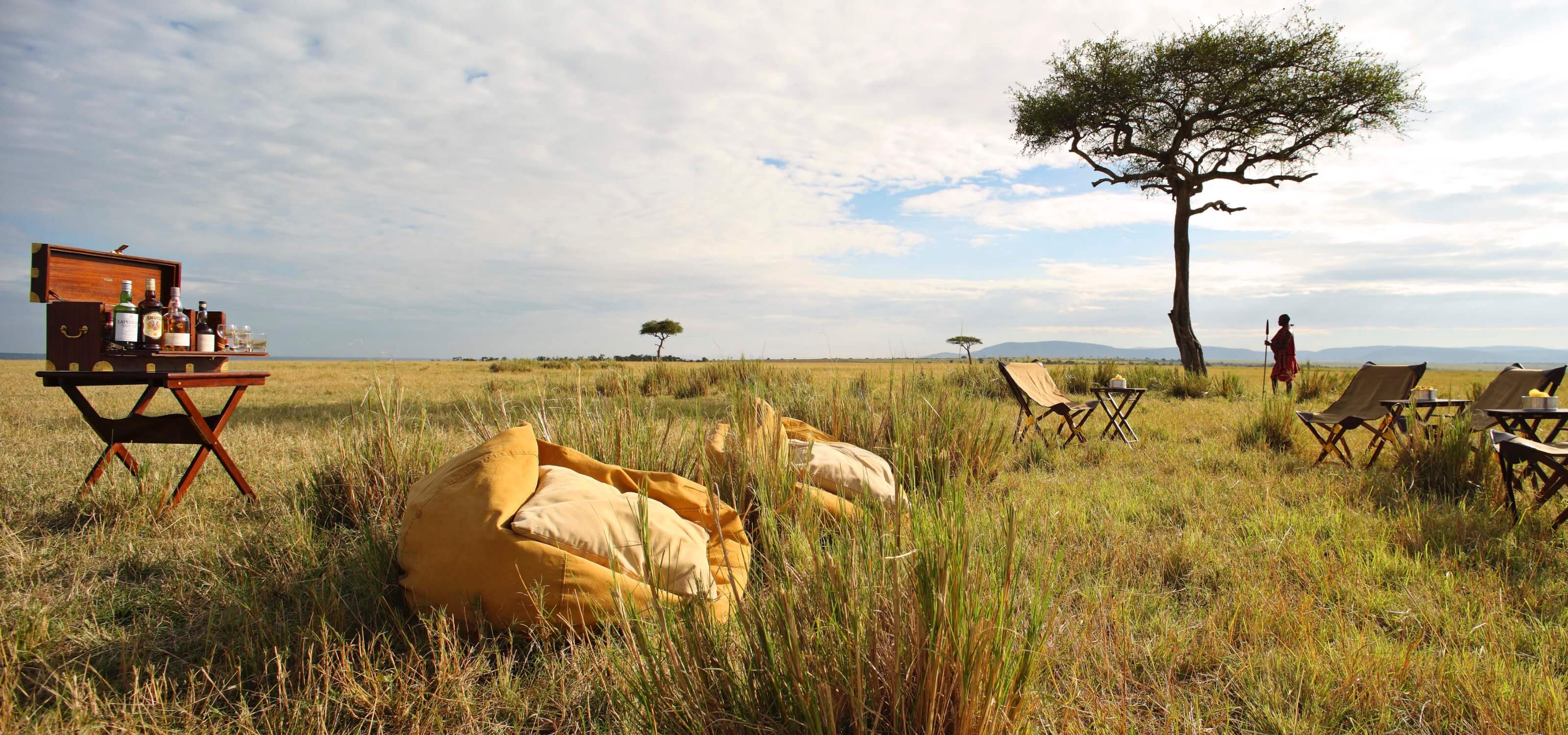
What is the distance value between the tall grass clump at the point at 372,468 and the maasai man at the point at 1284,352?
40.2 feet

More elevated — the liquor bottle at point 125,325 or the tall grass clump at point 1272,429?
the liquor bottle at point 125,325

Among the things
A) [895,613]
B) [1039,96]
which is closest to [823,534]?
[895,613]

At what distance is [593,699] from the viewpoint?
1859 mm

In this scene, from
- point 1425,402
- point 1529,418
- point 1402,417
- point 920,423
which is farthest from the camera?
point 1402,417

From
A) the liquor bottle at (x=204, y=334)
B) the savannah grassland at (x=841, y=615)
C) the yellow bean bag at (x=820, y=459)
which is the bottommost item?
the savannah grassland at (x=841, y=615)

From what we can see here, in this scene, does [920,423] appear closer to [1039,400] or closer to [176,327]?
[1039,400]

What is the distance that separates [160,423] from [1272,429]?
7906 millimetres

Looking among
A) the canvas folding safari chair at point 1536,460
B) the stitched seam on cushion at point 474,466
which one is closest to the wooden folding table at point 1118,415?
the canvas folding safari chair at point 1536,460

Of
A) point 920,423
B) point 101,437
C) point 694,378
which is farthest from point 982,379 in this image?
point 101,437

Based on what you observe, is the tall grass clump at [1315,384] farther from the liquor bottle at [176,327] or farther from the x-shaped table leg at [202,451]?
the liquor bottle at [176,327]

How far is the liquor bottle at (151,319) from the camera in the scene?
354 centimetres

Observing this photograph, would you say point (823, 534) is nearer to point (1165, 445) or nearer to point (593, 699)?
point (593, 699)

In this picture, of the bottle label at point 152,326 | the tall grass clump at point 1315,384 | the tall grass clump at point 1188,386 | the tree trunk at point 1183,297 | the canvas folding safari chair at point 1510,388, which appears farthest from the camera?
the tree trunk at point 1183,297

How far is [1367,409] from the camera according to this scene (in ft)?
18.4
